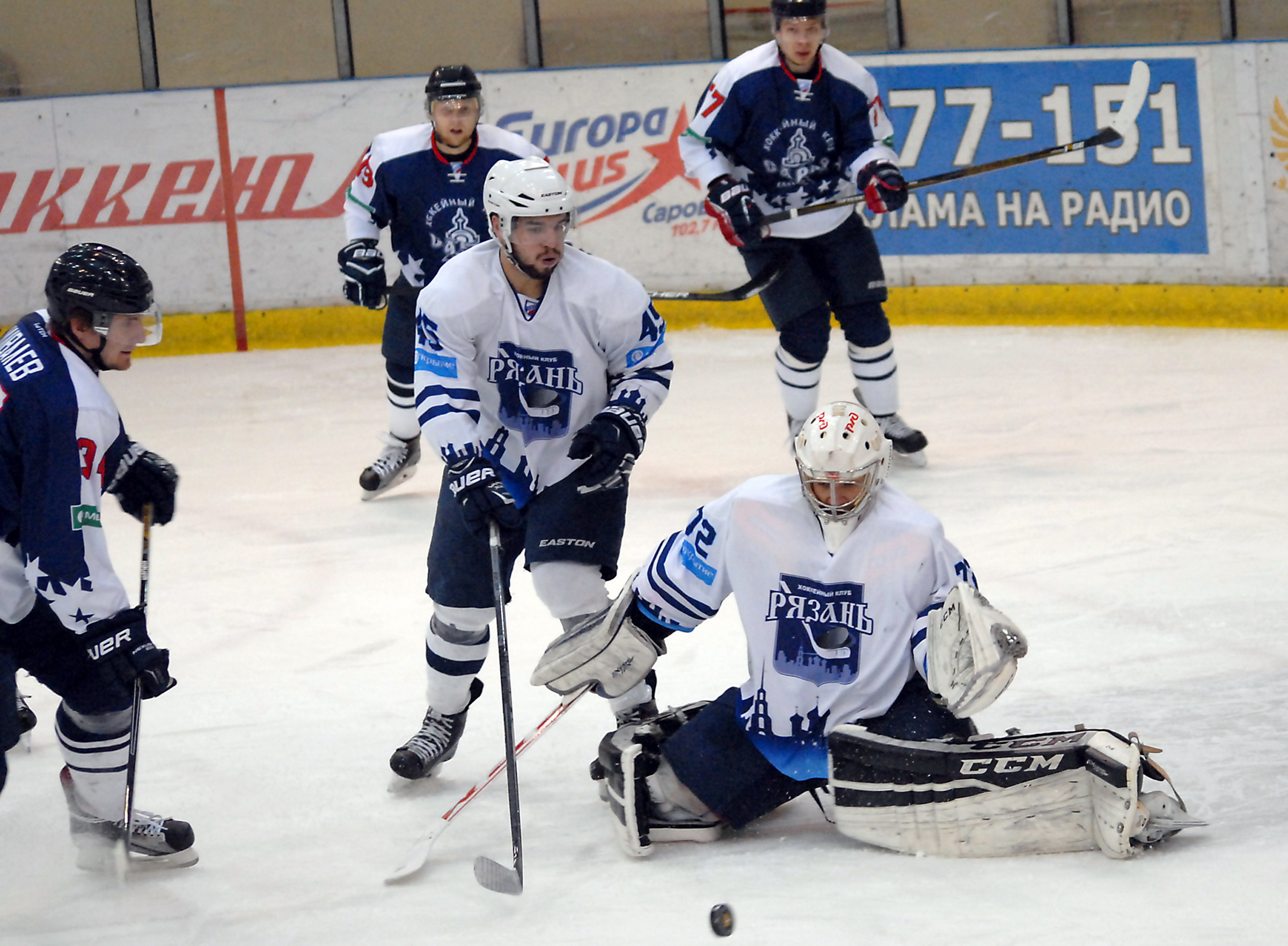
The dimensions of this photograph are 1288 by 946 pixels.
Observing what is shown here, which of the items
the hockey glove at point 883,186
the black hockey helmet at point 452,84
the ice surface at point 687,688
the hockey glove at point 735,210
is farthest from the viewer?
the hockey glove at point 735,210

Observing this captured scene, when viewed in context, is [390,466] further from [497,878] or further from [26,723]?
[497,878]

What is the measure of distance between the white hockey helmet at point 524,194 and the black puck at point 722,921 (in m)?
1.26

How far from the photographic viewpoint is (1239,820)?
268cm

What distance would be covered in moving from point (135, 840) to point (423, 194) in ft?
8.70

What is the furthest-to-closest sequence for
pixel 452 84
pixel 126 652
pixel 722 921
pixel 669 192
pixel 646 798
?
pixel 669 192 → pixel 452 84 → pixel 646 798 → pixel 126 652 → pixel 722 921

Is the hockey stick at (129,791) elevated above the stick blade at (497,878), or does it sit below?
above

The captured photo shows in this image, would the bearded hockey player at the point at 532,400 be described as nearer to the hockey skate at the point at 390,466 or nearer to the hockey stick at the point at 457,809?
the hockey stick at the point at 457,809

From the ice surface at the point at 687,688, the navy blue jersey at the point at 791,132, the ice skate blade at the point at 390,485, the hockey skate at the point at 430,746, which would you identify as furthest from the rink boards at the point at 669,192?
the hockey skate at the point at 430,746

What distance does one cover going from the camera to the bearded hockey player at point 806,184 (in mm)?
5250

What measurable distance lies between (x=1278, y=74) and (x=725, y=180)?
3.08 meters

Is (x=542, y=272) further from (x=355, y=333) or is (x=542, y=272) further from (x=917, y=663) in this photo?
(x=355, y=333)

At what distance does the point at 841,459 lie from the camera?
259 centimetres

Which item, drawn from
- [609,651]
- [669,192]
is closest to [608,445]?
[609,651]

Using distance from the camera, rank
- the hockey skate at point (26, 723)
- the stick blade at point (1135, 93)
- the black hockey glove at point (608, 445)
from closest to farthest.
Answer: the black hockey glove at point (608, 445)
the hockey skate at point (26, 723)
the stick blade at point (1135, 93)
